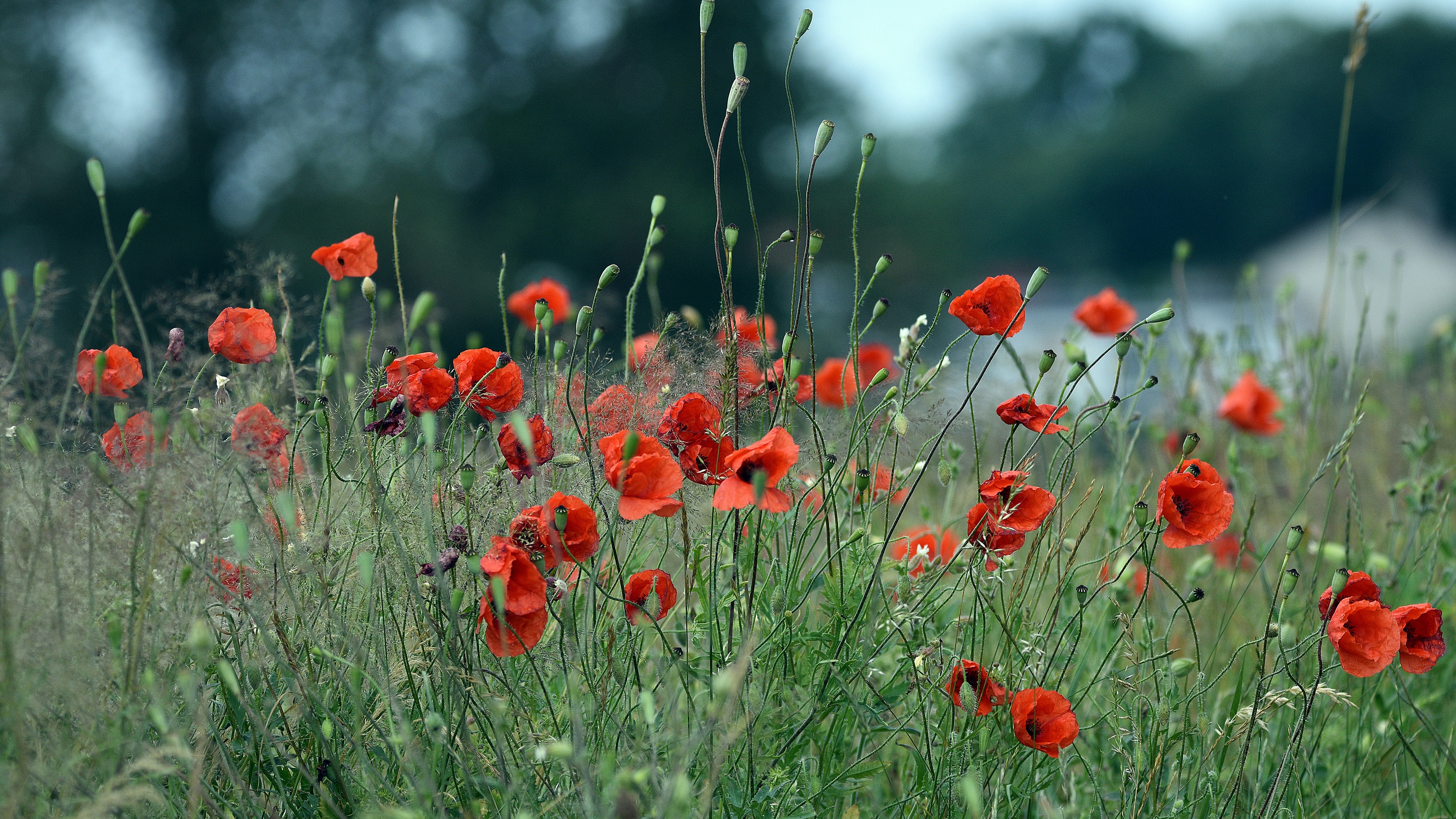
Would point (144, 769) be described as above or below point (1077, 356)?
below

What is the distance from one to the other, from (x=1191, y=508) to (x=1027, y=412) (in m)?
0.29

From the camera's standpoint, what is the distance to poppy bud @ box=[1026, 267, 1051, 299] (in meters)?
1.65

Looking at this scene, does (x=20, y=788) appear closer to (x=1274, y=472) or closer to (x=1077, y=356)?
(x=1077, y=356)

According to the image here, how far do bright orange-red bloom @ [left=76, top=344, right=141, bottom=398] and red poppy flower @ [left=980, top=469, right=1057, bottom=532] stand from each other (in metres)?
1.34

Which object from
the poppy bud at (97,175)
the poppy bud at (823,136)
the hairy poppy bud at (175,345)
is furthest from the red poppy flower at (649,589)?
the poppy bud at (97,175)

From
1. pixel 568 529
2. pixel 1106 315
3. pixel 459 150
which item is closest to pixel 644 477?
pixel 568 529

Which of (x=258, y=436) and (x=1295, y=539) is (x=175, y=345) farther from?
(x=1295, y=539)

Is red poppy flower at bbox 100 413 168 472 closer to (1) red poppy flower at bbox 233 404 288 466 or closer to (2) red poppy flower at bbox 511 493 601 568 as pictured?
(1) red poppy flower at bbox 233 404 288 466

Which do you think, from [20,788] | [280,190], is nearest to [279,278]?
[20,788]

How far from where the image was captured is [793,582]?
1.73m

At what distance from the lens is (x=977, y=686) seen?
163 cm

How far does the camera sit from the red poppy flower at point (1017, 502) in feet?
5.36

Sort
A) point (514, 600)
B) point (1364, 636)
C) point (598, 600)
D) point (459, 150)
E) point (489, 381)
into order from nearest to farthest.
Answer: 1. point (514, 600)
2. point (1364, 636)
3. point (489, 381)
4. point (598, 600)
5. point (459, 150)

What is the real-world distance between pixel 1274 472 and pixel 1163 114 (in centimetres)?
5628
